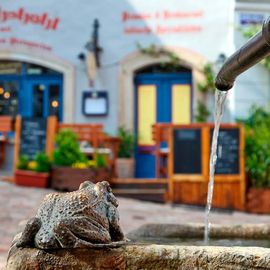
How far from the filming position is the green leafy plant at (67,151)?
381 inches

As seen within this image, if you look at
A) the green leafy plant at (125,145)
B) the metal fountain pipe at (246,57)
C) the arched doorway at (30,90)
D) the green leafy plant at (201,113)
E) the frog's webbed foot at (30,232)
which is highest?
the arched doorway at (30,90)

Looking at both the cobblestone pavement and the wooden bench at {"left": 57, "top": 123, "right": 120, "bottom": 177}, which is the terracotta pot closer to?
the wooden bench at {"left": 57, "top": 123, "right": 120, "bottom": 177}

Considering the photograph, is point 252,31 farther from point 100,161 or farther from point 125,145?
point 100,161

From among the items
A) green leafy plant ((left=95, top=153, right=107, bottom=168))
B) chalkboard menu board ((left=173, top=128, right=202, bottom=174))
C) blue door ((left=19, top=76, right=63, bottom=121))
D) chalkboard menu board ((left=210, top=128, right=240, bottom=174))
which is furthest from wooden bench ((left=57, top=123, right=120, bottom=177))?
blue door ((left=19, top=76, right=63, bottom=121))

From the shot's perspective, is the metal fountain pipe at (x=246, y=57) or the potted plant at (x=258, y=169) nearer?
the metal fountain pipe at (x=246, y=57)

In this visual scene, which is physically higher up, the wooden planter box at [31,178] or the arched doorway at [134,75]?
the arched doorway at [134,75]


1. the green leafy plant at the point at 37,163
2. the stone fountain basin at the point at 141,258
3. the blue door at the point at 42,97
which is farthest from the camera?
the blue door at the point at 42,97

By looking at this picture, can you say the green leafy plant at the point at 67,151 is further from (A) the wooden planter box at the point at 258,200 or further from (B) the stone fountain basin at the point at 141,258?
(B) the stone fountain basin at the point at 141,258

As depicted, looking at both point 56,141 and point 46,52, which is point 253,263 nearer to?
point 56,141

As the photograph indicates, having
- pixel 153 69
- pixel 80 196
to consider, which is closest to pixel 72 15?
pixel 153 69

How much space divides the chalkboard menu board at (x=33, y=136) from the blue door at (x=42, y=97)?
2205mm

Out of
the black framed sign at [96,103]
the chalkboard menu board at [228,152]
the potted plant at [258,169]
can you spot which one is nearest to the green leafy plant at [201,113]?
the black framed sign at [96,103]

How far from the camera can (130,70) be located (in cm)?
1243

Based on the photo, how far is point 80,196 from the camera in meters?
2.82
